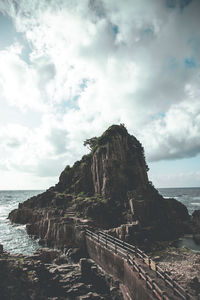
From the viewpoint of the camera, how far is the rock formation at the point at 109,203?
90.6 feet

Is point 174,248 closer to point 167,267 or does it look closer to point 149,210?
point 167,267

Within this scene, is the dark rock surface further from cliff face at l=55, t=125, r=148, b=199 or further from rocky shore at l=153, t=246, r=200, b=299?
cliff face at l=55, t=125, r=148, b=199

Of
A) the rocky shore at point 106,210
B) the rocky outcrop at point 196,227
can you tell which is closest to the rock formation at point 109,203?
the rocky shore at point 106,210

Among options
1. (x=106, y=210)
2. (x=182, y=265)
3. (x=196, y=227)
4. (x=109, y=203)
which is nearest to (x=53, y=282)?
(x=182, y=265)

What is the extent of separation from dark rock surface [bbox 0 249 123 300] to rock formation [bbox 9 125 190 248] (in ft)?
23.8

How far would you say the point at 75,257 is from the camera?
813 inches

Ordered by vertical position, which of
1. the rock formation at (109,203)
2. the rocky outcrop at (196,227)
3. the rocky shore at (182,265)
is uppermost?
the rock formation at (109,203)

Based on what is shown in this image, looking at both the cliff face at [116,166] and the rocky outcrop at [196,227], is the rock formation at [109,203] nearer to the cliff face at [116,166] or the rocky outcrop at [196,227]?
the cliff face at [116,166]

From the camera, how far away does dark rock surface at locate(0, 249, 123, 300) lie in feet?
40.4

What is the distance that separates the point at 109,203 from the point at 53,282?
2617 centimetres

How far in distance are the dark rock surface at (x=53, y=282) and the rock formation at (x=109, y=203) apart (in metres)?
7.24

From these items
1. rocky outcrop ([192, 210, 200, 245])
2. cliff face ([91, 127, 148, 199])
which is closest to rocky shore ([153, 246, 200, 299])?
rocky outcrop ([192, 210, 200, 245])

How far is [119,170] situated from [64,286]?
3409 cm

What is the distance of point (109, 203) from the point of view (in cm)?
3941
